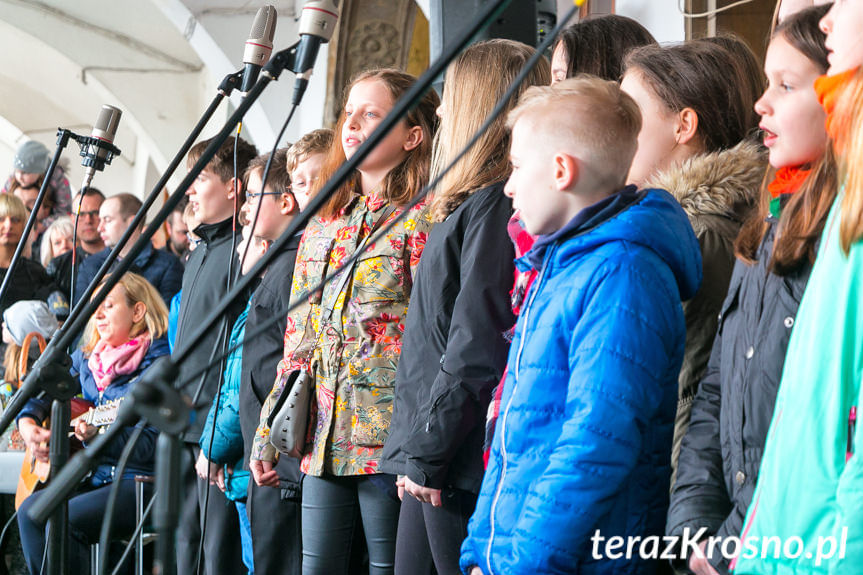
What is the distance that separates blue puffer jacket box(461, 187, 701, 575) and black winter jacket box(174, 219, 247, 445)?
1.71 metres

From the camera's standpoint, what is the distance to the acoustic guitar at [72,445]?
3.71m

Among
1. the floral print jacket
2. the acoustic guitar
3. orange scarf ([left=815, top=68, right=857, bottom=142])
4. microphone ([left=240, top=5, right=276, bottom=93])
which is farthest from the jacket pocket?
orange scarf ([left=815, top=68, right=857, bottom=142])

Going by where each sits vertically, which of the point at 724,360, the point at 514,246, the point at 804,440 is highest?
the point at 514,246

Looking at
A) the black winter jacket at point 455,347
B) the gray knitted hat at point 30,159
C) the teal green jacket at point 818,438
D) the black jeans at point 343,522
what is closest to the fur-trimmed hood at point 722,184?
the black winter jacket at point 455,347

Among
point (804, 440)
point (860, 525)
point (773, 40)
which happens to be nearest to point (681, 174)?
point (773, 40)

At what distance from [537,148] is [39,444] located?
268 centimetres

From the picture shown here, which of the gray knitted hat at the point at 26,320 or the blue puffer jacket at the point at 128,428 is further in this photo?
the gray knitted hat at the point at 26,320

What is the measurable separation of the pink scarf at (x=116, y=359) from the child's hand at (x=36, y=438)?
27cm

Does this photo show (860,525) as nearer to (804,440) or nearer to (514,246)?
(804,440)

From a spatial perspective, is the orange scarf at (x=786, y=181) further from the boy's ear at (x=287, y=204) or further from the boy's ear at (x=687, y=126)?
the boy's ear at (x=287, y=204)

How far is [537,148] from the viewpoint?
5.70 feet

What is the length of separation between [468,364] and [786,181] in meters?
0.70

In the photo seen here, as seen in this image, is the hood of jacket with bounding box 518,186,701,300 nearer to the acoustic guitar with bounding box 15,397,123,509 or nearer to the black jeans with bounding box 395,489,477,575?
the black jeans with bounding box 395,489,477,575

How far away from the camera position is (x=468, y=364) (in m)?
2.01
